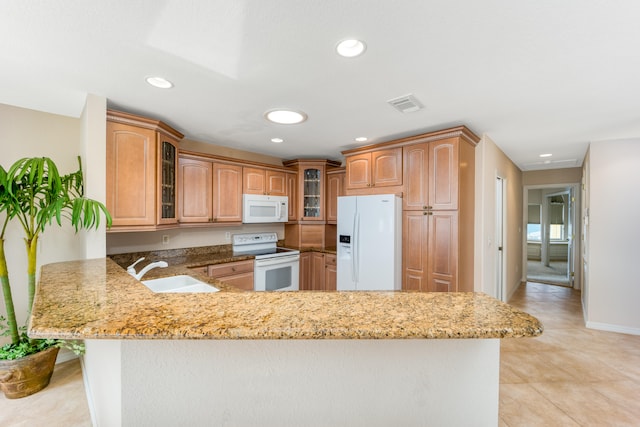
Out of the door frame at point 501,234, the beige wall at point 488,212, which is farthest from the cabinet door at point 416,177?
the door frame at point 501,234

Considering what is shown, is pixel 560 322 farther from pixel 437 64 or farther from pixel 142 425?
pixel 142 425

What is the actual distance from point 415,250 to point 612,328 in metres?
2.59

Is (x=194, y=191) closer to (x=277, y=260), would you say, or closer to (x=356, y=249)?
(x=277, y=260)

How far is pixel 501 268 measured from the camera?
4.23 meters

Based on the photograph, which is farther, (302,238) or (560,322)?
(302,238)

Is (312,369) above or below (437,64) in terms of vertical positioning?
below

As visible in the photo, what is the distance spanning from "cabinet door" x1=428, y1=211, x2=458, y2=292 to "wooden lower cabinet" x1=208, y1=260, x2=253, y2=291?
84.8 inches

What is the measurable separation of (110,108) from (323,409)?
9.09 ft

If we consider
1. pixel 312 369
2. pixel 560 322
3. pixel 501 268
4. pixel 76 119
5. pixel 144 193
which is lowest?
pixel 560 322

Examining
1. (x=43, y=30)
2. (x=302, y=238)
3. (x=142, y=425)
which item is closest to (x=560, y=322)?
(x=302, y=238)

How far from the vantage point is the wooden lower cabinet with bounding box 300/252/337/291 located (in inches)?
163

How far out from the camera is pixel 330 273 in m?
4.11

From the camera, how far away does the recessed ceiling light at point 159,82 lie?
1.89 metres

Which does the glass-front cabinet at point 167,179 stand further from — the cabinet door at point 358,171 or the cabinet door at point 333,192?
the cabinet door at point 333,192
